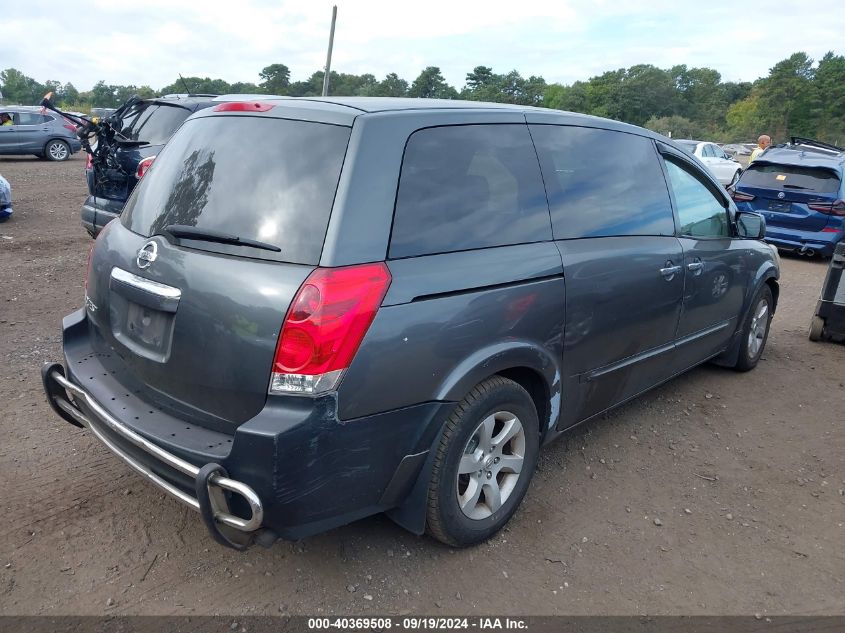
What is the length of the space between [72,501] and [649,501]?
111 inches

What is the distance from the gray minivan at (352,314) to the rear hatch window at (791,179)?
26.7 feet

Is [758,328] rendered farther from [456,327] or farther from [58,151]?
[58,151]

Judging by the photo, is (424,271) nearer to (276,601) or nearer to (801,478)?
(276,601)

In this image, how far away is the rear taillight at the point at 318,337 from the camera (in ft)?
7.30

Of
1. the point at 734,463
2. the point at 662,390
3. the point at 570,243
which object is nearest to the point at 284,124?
the point at 570,243

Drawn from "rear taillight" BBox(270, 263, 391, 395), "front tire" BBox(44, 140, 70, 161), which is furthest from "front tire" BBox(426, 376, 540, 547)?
"front tire" BBox(44, 140, 70, 161)

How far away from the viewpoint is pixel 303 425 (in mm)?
2215

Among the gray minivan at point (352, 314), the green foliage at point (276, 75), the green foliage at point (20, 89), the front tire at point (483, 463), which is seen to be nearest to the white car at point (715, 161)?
the green foliage at point (276, 75)

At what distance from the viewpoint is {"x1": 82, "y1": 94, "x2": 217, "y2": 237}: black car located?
23.4ft

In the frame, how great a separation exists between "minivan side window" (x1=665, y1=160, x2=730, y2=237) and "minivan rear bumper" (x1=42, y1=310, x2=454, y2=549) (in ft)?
7.89

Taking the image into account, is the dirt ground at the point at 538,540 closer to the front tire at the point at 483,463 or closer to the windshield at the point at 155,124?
the front tire at the point at 483,463

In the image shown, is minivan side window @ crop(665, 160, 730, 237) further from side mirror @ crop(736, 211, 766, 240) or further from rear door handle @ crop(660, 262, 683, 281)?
rear door handle @ crop(660, 262, 683, 281)

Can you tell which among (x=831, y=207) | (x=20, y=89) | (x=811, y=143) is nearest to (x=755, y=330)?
(x=831, y=207)

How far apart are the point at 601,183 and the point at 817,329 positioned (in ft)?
12.6
